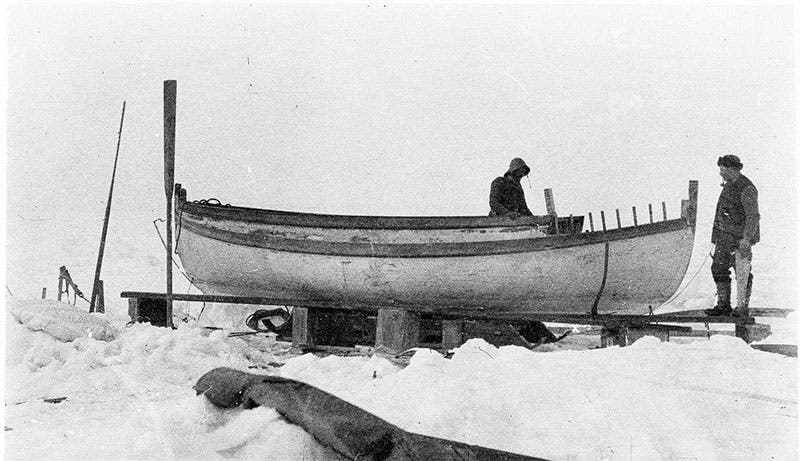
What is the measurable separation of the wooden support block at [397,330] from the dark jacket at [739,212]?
2625 millimetres

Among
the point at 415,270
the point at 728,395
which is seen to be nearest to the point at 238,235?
the point at 415,270

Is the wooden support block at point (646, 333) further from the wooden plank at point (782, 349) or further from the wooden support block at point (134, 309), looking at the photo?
Result: the wooden support block at point (134, 309)

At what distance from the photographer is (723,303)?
562 centimetres

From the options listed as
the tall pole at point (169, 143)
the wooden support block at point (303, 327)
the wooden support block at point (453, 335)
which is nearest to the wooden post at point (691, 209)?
the wooden support block at point (453, 335)

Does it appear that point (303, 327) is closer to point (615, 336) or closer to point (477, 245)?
point (477, 245)

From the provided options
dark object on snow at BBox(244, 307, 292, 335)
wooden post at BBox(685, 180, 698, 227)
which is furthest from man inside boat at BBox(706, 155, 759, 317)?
dark object on snow at BBox(244, 307, 292, 335)

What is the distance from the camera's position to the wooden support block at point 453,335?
6070 mm

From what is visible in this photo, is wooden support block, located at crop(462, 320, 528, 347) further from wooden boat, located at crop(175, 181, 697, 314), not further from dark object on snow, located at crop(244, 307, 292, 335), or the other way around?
dark object on snow, located at crop(244, 307, 292, 335)

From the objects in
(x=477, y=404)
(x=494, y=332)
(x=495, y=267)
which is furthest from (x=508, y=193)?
(x=477, y=404)

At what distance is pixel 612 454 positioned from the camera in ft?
8.30

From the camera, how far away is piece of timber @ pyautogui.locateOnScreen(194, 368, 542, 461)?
82.8 inches

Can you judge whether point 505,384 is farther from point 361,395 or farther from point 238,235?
point 238,235

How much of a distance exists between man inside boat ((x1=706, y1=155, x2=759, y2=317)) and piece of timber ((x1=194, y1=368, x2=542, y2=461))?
4.16 metres

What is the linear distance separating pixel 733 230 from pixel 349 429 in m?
4.66
